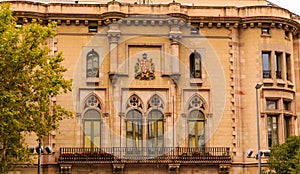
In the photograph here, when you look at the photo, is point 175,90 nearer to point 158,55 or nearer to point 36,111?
point 158,55

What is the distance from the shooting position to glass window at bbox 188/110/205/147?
4794cm

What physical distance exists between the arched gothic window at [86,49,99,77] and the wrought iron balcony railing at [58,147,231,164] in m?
5.45

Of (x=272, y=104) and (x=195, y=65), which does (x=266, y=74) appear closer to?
(x=272, y=104)

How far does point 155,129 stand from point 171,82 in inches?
139

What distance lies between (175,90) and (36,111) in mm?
12919

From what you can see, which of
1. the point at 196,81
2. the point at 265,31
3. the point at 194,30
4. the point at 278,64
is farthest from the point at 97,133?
the point at 265,31

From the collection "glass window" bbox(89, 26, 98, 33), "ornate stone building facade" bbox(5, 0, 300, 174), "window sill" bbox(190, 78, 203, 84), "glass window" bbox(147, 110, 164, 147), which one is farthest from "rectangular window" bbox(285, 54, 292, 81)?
"glass window" bbox(89, 26, 98, 33)

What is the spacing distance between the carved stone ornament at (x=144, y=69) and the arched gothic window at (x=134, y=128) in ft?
8.15

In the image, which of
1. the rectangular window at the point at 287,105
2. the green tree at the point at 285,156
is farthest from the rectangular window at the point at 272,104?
the green tree at the point at 285,156

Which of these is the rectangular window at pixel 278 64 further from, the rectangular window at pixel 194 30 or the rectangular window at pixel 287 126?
the rectangular window at pixel 194 30

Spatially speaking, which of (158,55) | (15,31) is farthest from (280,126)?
(15,31)

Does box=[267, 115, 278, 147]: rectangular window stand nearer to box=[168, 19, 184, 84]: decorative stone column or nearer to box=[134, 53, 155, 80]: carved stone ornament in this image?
box=[168, 19, 184, 84]: decorative stone column

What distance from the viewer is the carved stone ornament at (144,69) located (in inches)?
1891

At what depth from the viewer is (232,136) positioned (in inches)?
1892
